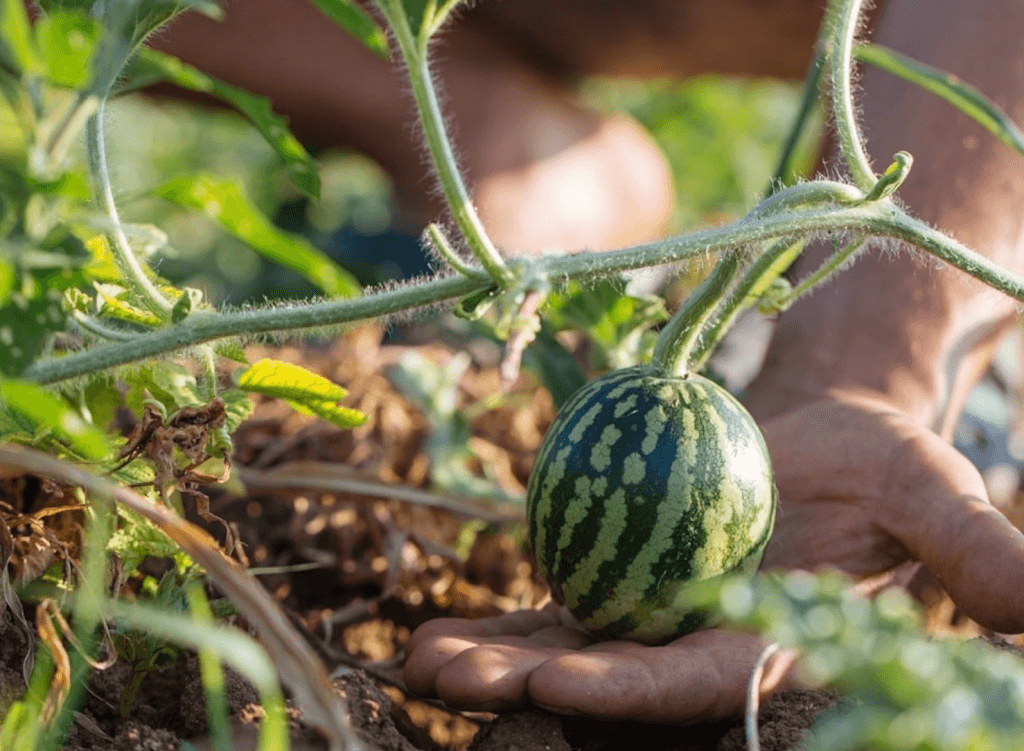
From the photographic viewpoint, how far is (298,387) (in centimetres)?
124

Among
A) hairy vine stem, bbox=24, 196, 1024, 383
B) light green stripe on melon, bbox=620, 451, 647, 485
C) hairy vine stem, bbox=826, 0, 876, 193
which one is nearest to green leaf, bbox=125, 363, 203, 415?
hairy vine stem, bbox=24, 196, 1024, 383

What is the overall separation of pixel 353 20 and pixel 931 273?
1.25 metres

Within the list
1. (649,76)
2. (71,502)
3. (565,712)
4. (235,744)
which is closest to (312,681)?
(235,744)

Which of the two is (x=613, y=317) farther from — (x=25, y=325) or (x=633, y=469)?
(x=25, y=325)

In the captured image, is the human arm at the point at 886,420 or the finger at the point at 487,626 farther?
the finger at the point at 487,626

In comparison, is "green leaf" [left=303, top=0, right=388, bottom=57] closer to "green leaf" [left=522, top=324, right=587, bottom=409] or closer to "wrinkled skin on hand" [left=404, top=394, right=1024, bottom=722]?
"green leaf" [left=522, top=324, right=587, bottom=409]

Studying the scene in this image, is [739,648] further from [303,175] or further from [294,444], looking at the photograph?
[294,444]

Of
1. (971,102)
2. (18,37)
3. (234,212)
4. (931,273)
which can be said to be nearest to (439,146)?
(234,212)

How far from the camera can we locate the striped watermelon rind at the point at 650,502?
1.29 m

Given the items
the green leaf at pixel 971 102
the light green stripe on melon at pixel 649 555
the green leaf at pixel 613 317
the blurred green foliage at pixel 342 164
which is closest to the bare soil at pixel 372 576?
the light green stripe on melon at pixel 649 555

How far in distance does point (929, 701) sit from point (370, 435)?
1.76 meters

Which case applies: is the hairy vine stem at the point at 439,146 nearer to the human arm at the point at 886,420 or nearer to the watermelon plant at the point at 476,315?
the watermelon plant at the point at 476,315

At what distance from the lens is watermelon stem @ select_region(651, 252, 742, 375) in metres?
1.28

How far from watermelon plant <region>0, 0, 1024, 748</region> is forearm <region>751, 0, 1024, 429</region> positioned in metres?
0.58
